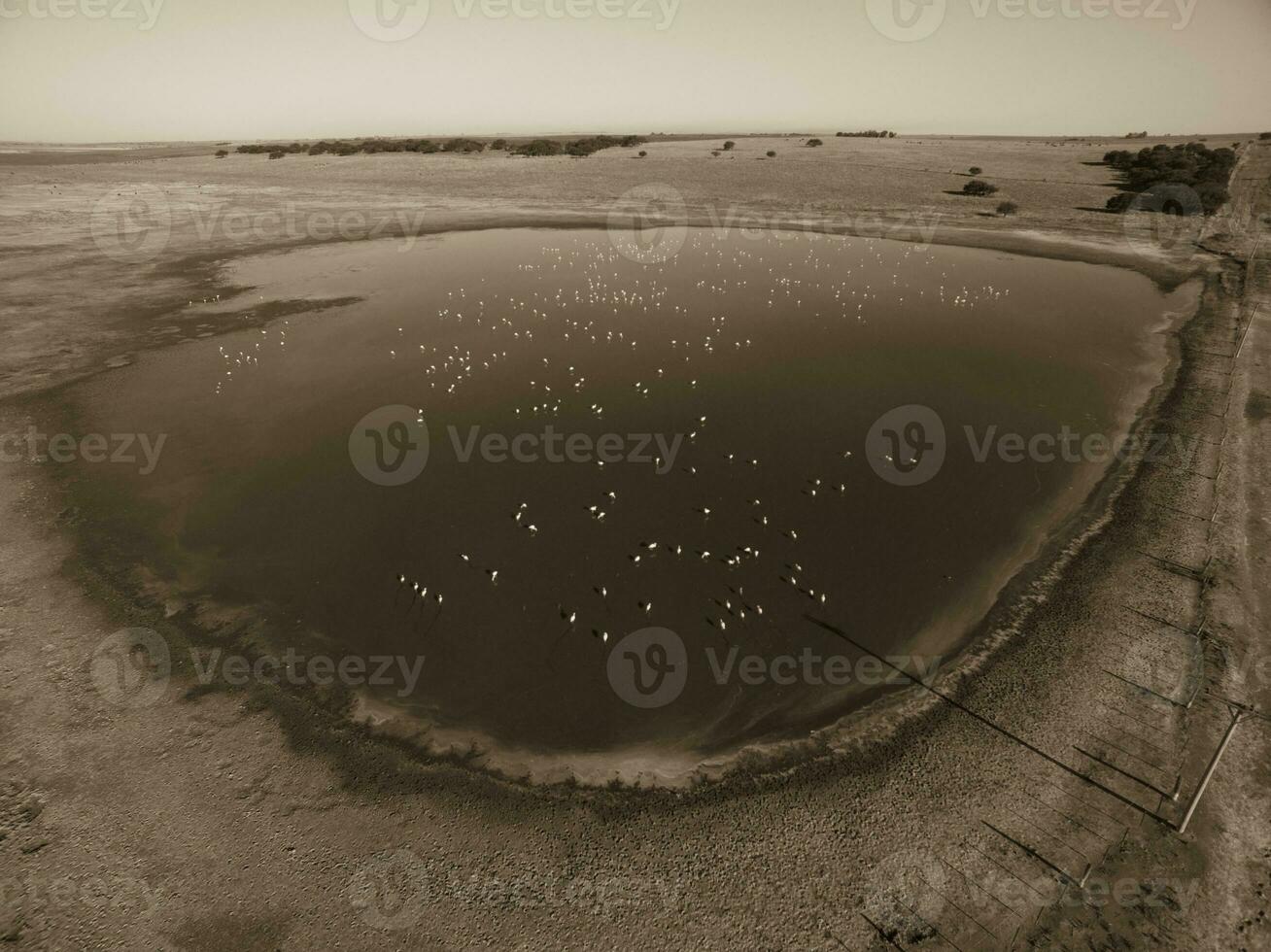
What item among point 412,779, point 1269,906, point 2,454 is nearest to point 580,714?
point 412,779

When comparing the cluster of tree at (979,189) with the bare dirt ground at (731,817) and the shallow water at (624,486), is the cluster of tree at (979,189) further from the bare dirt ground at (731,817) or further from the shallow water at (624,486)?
the bare dirt ground at (731,817)

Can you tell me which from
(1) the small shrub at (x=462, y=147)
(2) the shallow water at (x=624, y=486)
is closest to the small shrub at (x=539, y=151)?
(1) the small shrub at (x=462, y=147)

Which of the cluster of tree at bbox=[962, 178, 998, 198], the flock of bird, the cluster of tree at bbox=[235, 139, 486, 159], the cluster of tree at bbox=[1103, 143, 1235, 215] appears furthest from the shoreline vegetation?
the cluster of tree at bbox=[1103, 143, 1235, 215]

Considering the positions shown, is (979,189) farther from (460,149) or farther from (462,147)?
(462,147)

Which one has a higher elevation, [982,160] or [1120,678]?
[982,160]

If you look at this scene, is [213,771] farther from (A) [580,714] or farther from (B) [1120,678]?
(B) [1120,678]
